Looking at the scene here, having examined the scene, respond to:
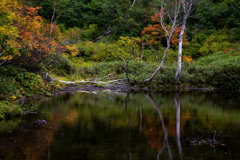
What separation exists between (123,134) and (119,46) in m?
23.3

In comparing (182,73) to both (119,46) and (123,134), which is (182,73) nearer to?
(119,46)

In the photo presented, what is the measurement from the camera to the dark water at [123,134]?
256 inches

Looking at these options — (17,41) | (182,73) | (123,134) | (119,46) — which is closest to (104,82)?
(182,73)

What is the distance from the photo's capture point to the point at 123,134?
8414 mm

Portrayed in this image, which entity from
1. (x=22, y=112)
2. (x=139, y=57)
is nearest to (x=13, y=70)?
(x=22, y=112)

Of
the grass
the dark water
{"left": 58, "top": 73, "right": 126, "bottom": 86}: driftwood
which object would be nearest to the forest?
the grass

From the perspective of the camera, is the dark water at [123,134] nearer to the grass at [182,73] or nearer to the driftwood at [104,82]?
the driftwood at [104,82]

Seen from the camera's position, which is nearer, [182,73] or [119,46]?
[182,73]

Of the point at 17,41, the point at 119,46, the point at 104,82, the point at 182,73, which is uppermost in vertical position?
the point at 119,46

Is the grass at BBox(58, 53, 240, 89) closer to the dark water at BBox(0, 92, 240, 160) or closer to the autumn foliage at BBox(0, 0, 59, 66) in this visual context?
the autumn foliage at BBox(0, 0, 59, 66)

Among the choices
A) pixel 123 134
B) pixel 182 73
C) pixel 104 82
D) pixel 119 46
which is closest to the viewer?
pixel 123 134

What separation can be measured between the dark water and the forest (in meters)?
2.40

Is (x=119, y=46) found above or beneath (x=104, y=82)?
above

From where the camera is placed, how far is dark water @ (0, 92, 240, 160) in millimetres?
6508
